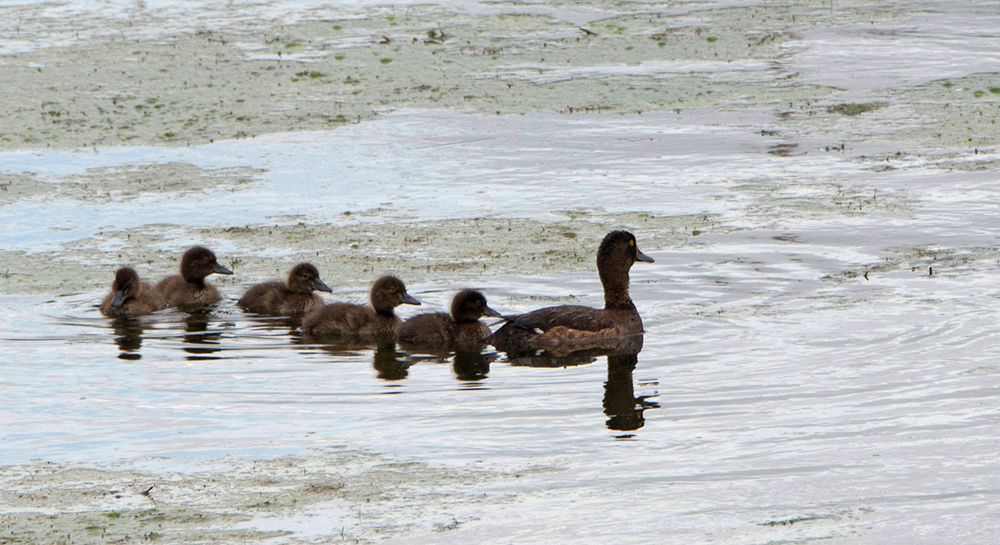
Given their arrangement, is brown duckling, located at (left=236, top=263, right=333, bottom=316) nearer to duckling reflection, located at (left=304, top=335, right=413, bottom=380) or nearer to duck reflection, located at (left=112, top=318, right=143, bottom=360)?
duckling reflection, located at (left=304, top=335, right=413, bottom=380)

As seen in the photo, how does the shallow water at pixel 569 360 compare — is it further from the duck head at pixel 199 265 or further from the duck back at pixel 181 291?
the duck head at pixel 199 265

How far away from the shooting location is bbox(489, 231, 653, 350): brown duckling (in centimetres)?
896

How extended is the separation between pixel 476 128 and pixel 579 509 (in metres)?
9.12

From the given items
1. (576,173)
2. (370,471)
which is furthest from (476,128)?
(370,471)

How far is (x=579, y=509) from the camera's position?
5.79m

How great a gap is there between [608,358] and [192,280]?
3.08 meters

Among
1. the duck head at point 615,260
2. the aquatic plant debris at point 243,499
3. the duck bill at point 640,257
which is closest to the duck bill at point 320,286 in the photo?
the duck head at point 615,260

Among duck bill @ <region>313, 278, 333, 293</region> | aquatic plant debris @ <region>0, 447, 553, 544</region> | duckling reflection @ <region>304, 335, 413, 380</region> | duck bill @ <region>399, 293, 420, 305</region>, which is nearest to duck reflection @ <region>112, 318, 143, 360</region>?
duckling reflection @ <region>304, 335, 413, 380</region>

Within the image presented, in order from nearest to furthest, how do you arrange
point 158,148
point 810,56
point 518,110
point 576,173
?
point 576,173 → point 158,148 → point 518,110 → point 810,56

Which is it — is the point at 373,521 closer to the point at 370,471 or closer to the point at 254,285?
the point at 370,471

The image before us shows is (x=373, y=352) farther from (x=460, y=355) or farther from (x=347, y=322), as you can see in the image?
(x=460, y=355)

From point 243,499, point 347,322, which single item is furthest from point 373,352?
point 243,499

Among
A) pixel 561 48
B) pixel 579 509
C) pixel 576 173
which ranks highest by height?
pixel 561 48

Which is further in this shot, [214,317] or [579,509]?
[214,317]
